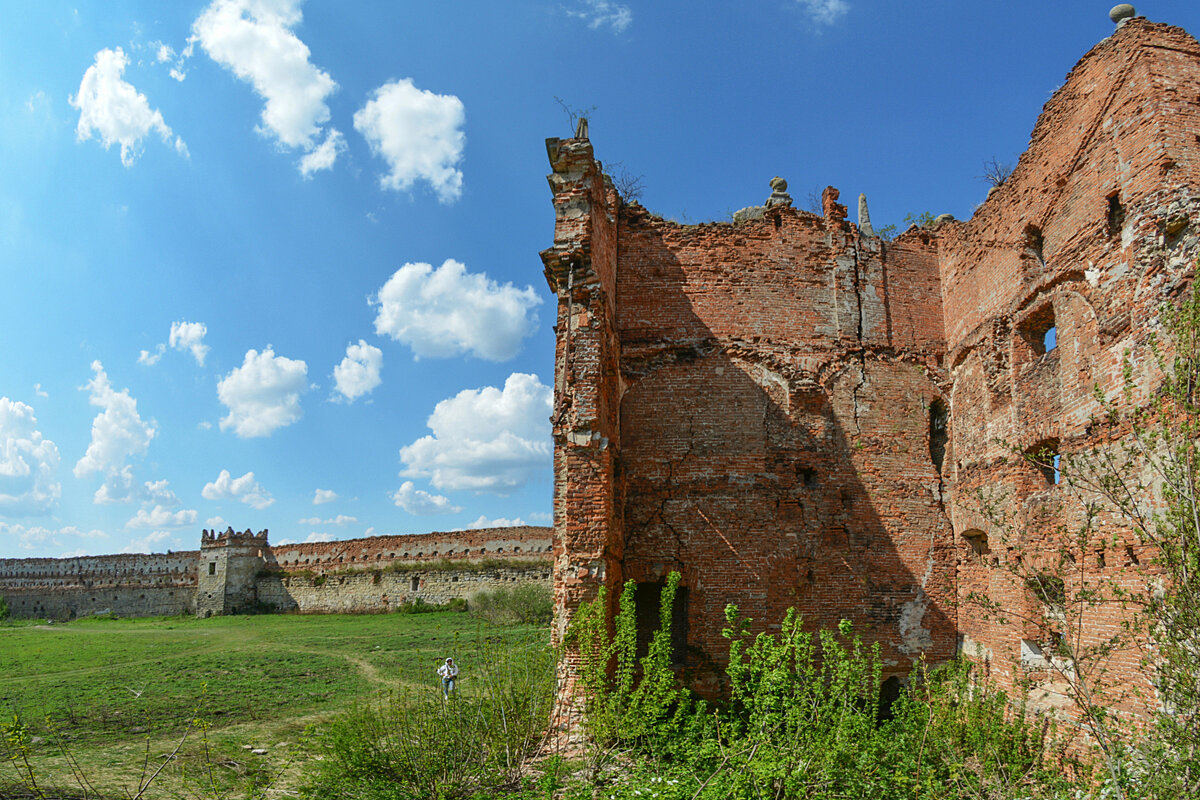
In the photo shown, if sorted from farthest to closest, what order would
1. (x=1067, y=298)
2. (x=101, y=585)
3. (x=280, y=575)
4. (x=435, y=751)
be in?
(x=101, y=585)
(x=280, y=575)
(x=1067, y=298)
(x=435, y=751)

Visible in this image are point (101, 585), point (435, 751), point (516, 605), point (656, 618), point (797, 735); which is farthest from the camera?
point (101, 585)

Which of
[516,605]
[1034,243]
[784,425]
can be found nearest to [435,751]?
[784,425]

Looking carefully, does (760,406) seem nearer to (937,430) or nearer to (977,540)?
(937,430)

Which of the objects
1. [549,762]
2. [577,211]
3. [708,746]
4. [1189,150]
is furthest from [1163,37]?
[549,762]

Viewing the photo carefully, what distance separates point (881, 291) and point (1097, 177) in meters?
3.89

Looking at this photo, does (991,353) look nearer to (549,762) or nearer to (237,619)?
(549,762)

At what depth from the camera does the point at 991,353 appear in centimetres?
995

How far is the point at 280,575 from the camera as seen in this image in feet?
116

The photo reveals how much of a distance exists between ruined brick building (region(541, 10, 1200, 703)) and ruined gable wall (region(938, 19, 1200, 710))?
3 cm

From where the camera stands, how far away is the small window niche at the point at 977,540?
33.9 ft

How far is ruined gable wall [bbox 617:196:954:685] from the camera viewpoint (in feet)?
34.2

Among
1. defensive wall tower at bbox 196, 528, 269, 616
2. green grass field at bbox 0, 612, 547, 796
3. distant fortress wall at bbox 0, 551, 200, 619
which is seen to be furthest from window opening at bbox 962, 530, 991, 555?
distant fortress wall at bbox 0, 551, 200, 619

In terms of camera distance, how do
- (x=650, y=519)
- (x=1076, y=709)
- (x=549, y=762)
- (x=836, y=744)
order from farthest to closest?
(x=650, y=519)
(x=1076, y=709)
(x=549, y=762)
(x=836, y=744)

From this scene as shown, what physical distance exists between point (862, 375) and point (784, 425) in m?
1.68
